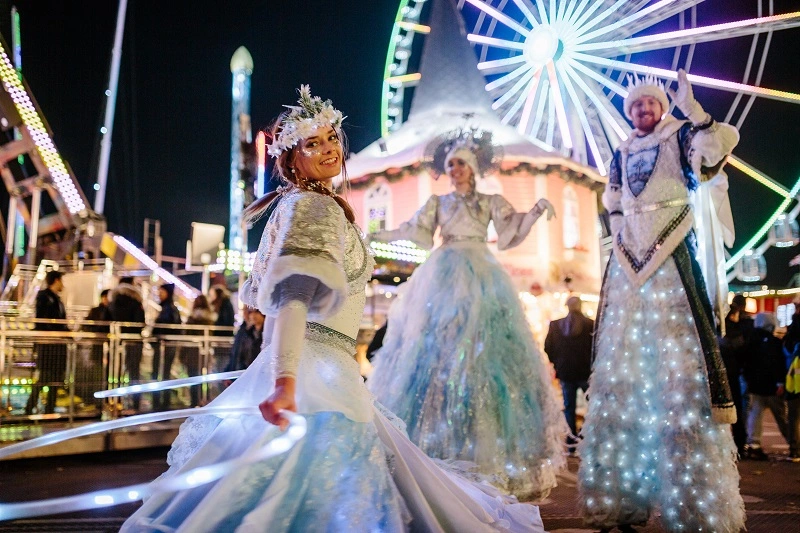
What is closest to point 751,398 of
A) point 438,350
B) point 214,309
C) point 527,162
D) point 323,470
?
point 438,350

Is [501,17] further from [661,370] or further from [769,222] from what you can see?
[661,370]

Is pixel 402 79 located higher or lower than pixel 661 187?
higher

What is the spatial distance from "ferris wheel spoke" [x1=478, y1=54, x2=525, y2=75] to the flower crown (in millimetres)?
17513

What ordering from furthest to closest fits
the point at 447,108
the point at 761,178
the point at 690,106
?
the point at 447,108 → the point at 761,178 → the point at 690,106

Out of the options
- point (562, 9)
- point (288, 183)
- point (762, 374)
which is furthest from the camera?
point (562, 9)

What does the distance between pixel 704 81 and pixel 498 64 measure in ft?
20.6

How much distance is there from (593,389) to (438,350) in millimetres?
1148

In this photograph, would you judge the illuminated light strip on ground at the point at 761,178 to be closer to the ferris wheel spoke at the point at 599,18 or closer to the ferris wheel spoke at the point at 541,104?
the ferris wheel spoke at the point at 599,18

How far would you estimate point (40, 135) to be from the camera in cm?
1678

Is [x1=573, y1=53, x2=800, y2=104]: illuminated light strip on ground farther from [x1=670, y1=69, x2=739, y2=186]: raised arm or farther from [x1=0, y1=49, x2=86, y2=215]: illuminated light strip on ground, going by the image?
[x1=0, y1=49, x2=86, y2=215]: illuminated light strip on ground

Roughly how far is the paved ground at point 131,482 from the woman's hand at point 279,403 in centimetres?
221

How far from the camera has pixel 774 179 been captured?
14133 millimetres

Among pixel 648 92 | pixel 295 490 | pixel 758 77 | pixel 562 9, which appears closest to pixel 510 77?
pixel 562 9

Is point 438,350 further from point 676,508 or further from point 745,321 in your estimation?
point 745,321
